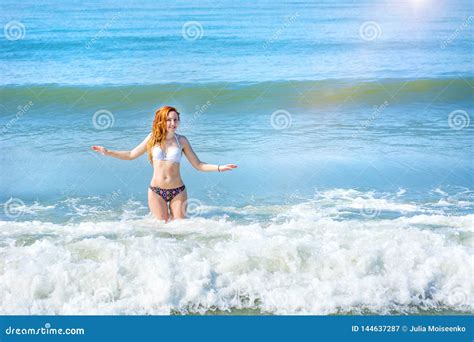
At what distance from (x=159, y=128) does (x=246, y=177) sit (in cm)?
268

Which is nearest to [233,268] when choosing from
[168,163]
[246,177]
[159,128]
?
[168,163]

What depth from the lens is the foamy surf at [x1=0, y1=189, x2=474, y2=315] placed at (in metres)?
5.05

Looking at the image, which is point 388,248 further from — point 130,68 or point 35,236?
point 130,68

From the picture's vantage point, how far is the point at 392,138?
34.4ft

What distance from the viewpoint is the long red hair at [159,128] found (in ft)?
19.7

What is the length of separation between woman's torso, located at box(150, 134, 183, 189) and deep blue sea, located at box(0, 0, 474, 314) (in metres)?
0.47

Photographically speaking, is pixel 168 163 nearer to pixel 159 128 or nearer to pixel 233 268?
pixel 159 128

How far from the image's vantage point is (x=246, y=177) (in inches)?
336

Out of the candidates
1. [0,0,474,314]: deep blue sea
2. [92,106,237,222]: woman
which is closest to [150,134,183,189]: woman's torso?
[92,106,237,222]: woman

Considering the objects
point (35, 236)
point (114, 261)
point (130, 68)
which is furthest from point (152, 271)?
point (130, 68)

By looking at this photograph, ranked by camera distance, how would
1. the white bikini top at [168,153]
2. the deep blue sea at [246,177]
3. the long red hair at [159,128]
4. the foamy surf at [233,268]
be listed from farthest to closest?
the white bikini top at [168,153], the long red hair at [159,128], the deep blue sea at [246,177], the foamy surf at [233,268]

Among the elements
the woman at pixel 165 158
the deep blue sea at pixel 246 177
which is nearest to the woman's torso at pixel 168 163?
the woman at pixel 165 158

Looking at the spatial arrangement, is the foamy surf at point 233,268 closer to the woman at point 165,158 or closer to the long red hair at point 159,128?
the woman at point 165,158

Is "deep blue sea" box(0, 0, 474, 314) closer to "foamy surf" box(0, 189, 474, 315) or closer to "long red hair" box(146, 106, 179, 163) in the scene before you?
"foamy surf" box(0, 189, 474, 315)
